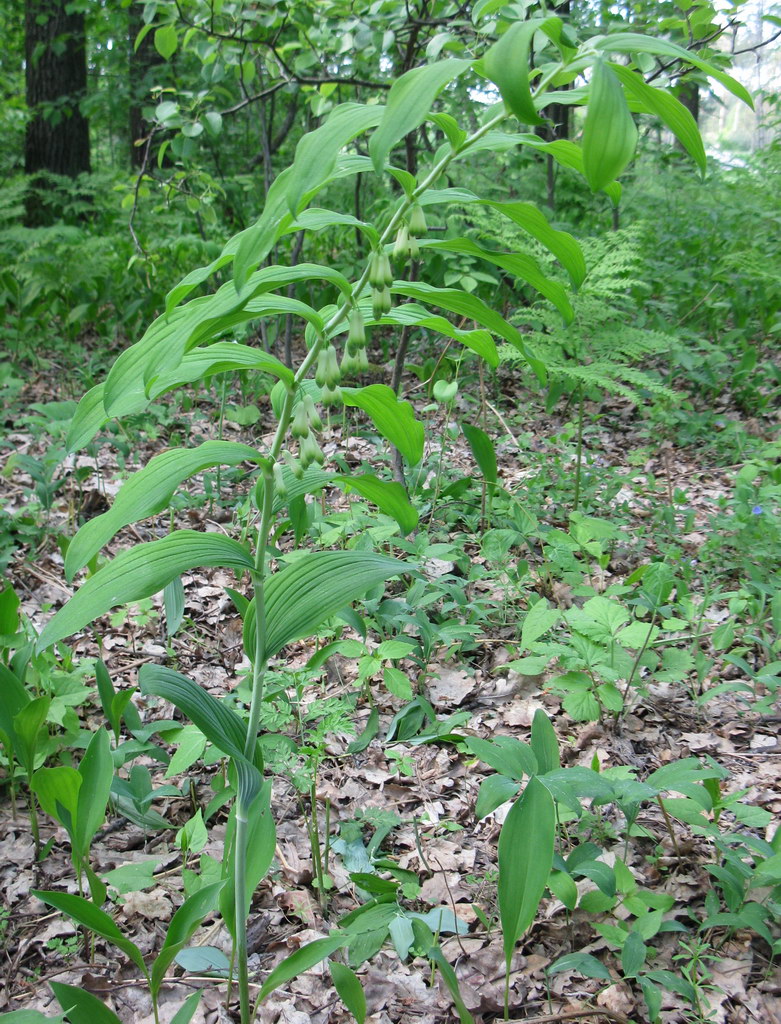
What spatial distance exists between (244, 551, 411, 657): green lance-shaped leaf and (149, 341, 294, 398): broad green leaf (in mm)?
336

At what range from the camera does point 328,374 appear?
110 cm

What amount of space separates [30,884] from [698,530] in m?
2.59

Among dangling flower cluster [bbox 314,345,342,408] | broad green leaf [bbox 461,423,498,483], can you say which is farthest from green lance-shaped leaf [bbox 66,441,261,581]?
broad green leaf [bbox 461,423,498,483]

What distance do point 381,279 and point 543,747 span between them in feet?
3.25

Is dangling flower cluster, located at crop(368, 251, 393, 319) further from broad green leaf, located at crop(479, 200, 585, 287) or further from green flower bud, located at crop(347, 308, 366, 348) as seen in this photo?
broad green leaf, located at crop(479, 200, 585, 287)

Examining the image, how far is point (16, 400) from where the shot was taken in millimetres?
4207

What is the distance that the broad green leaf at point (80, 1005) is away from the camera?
3.98 feet

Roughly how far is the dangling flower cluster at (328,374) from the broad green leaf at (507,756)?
2.50 ft

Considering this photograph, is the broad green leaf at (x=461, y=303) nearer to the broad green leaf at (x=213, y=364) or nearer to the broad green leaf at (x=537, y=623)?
the broad green leaf at (x=213, y=364)

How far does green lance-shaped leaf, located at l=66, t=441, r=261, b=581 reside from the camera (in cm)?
110

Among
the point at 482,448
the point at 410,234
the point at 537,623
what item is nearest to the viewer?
the point at 410,234

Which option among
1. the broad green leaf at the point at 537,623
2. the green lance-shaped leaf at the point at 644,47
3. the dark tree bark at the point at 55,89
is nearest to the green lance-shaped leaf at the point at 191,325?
the green lance-shaped leaf at the point at 644,47

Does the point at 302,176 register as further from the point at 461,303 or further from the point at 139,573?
the point at 139,573

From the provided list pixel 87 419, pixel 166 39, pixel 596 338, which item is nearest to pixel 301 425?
pixel 87 419
